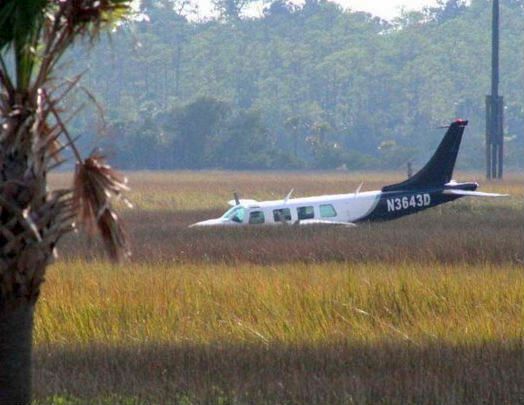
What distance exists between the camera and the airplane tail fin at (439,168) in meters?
37.6

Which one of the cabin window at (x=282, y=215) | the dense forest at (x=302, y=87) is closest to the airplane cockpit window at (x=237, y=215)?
the cabin window at (x=282, y=215)

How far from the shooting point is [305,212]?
3541cm

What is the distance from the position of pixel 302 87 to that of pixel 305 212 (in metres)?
109

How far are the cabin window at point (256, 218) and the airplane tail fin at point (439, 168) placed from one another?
392cm

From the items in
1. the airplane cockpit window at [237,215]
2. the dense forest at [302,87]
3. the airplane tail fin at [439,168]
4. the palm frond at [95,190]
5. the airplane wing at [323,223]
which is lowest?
the dense forest at [302,87]

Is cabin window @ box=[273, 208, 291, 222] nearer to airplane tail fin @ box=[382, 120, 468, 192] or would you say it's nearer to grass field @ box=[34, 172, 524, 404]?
airplane tail fin @ box=[382, 120, 468, 192]

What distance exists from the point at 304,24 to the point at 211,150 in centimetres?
6159

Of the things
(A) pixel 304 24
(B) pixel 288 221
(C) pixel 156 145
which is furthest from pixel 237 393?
(A) pixel 304 24

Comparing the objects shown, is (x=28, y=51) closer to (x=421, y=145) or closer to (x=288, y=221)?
(x=288, y=221)

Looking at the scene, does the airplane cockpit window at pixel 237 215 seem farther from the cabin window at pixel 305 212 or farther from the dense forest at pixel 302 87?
the dense forest at pixel 302 87

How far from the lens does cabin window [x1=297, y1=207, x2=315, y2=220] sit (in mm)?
35334

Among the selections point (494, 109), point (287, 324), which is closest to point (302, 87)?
point (494, 109)

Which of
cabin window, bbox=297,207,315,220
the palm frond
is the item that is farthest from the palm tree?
cabin window, bbox=297,207,315,220

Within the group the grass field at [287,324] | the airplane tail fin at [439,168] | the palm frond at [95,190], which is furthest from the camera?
the airplane tail fin at [439,168]
